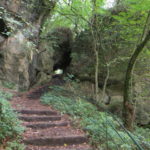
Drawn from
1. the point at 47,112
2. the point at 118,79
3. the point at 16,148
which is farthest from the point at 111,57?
the point at 16,148

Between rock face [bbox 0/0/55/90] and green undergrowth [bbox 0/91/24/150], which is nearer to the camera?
green undergrowth [bbox 0/91/24/150]

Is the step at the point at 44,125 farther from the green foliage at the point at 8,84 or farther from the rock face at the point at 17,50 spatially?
the rock face at the point at 17,50

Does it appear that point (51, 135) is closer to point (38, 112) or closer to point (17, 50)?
point (38, 112)

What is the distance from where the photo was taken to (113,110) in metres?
11.0

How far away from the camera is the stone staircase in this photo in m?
4.19

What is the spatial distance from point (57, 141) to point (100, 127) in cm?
152

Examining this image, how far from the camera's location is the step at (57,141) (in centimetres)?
413

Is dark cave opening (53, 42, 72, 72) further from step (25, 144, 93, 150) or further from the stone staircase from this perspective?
step (25, 144, 93, 150)

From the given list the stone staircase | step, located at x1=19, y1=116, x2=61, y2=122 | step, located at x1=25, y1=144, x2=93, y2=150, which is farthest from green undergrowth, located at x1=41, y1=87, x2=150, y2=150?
step, located at x1=19, y1=116, x2=61, y2=122

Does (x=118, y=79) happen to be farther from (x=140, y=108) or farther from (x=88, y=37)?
(x=88, y=37)

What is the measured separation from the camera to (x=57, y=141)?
14.5 ft

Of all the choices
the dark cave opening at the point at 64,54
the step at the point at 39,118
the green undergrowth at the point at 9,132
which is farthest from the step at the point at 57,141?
the dark cave opening at the point at 64,54

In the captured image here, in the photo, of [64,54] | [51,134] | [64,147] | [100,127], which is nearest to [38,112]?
[51,134]

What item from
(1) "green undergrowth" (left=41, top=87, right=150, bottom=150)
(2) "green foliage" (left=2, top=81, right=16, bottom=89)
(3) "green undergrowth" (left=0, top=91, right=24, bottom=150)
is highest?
(2) "green foliage" (left=2, top=81, right=16, bottom=89)
